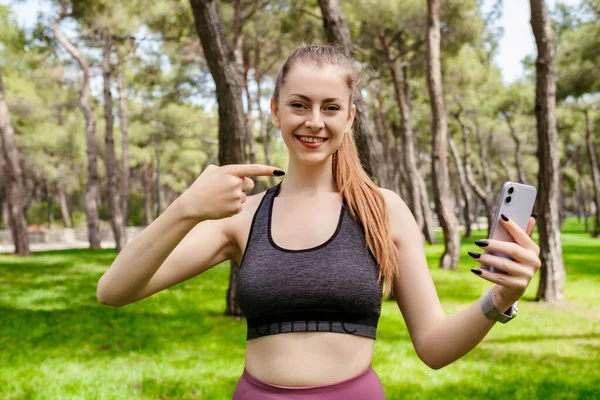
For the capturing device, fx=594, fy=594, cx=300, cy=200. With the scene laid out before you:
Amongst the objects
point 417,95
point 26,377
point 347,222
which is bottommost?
point 26,377

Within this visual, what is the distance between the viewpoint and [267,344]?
183 centimetres

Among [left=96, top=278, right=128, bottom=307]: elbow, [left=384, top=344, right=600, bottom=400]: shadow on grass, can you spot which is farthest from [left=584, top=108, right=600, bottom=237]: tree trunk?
[left=96, top=278, right=128, bottom=307]: elbow

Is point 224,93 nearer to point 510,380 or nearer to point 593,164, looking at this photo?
point 510,380

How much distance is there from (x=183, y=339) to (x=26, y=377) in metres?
2.34

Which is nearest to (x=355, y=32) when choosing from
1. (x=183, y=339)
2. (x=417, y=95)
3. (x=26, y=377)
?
(x=417, y=95)

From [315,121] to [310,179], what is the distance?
26 centimetres

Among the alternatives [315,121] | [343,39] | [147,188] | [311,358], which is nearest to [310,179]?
[315,121]

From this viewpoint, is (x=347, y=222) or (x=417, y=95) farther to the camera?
(x=417, y=95)

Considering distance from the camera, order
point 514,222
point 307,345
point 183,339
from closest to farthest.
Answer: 1. point 514,222
2. point 307,345
3. point 183,339

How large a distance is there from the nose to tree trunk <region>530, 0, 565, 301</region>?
977cm

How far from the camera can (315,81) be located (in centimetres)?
191

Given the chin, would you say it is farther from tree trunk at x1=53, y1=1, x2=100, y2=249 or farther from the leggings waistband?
tree trunk at x1=53, y1=1, x2=100, y2=249

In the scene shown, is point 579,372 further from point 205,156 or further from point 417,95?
point 205,156

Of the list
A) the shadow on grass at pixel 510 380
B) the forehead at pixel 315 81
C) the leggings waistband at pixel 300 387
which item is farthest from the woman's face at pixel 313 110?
the shadow on grass at pixel 510 380
